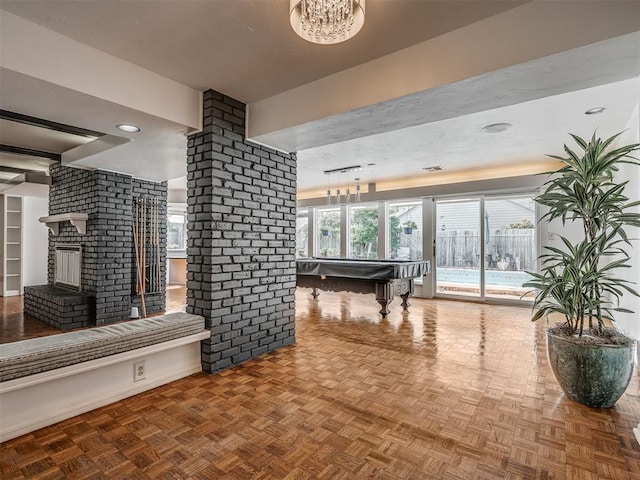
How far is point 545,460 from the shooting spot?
5.49 ft

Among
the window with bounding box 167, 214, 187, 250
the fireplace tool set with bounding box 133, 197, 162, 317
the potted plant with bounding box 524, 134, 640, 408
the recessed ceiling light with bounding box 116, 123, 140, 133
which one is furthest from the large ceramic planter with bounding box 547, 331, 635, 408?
the window with bounding box 167, 214, 187, 250

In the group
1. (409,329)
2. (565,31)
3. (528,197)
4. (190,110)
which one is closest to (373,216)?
(528,197)

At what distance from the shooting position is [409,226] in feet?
24.3

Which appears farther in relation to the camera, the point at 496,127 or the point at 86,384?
the point at 496,127

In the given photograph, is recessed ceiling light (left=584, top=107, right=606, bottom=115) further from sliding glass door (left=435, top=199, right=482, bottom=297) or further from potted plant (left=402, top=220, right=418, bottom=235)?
potted plant (left=402, top=220, right=418, bottom=235)

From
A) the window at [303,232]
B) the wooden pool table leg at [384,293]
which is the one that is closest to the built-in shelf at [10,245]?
the window at [303,232]

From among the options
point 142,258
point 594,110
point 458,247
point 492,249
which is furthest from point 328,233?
point 594,110

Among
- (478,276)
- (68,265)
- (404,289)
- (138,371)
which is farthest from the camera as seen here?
(478,276)

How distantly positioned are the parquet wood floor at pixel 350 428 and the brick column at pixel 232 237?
28cm

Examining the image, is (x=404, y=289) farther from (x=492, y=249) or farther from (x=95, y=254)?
(x=95, y=254)

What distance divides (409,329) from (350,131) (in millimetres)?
2677

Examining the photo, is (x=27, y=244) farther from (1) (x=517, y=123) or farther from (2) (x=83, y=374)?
(1) (x=517, y=123)

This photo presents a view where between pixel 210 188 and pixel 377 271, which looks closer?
pixel 210 188

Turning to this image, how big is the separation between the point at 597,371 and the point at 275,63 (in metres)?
3.07
